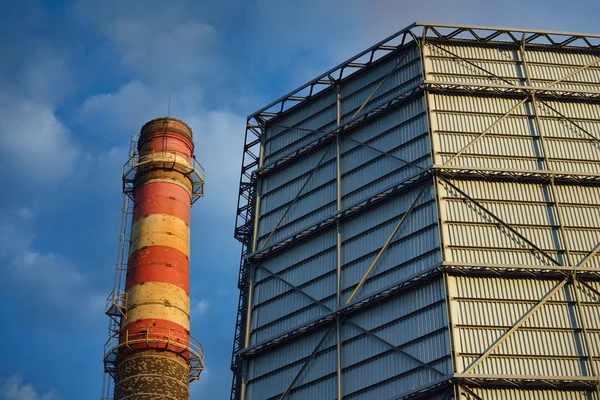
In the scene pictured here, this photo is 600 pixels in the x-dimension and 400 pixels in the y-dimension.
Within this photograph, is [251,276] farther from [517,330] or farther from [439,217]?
[517,330]

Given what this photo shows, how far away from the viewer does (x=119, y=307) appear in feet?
126

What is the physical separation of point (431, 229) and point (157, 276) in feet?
39.0

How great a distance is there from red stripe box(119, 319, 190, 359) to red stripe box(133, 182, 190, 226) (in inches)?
218

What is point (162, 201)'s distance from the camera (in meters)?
41.7

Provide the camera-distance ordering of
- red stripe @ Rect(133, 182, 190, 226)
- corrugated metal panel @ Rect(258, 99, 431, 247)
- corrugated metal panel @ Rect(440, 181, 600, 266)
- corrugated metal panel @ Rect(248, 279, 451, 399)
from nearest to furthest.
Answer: corrugated metal panel @ Rect(248, 279, 451, 399) → corrugated metal panel @ Rect(440, 181, 600, 266) → corrugated metal panel @ Rect(258, 99, 431, 247) → red stripe @ Rect(133, 182, 190, 226)

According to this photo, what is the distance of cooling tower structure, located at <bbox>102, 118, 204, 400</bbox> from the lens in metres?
37.0

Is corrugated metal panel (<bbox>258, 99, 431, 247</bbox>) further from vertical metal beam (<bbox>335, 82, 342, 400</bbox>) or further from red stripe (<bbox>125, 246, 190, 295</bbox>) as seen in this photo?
red stripe (<bbox>125, 246, 190, 295</bbox>)

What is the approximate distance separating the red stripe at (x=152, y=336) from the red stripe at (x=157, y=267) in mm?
1983

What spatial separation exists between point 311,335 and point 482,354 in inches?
308

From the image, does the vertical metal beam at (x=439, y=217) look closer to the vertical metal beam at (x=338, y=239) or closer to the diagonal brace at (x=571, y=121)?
the vertical metal beam at (x=338, y=239)

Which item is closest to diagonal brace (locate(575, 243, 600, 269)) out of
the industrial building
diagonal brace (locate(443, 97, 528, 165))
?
the industrial building

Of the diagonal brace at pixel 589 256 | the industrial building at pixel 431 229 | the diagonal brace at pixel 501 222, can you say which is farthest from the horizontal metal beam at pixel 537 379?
the diagonal brace at pixel 501 222

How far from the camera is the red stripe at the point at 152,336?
37.3 metres

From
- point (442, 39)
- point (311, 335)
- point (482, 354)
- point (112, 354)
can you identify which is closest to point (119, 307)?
point (112, 354)
